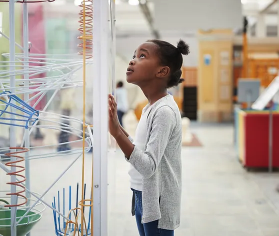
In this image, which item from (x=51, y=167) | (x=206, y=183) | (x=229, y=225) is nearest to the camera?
(x=229, y=225)

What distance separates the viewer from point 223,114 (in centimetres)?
1514

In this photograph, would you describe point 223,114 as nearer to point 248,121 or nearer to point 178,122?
point 248,121

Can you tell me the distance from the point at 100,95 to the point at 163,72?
290 millimetres

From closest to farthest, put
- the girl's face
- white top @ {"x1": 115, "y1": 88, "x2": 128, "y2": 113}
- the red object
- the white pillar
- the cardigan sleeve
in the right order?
the cardigan sleeve < the girl's face < the red object < white top @ {"x1": 115, "y1": 88, "x2": 128, "y2": 113} < the white pillar

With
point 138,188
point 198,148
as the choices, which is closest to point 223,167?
point 198,148

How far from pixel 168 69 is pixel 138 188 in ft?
1.48

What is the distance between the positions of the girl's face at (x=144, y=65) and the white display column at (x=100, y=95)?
0.15 metres

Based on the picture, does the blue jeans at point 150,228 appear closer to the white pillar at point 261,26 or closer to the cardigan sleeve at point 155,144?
the cardigan sleeve at point 155,144

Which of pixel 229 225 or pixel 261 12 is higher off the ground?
pixel 261 12

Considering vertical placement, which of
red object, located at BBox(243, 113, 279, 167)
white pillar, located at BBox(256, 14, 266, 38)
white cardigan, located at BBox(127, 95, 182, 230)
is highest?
white pillar, located at BBox(256, 14, 266, 38)

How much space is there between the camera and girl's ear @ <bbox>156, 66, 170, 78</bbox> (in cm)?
160

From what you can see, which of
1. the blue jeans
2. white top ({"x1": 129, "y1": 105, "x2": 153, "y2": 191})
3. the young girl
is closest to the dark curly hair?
the young girl

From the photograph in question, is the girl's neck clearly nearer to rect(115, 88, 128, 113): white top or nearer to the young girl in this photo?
the young girl

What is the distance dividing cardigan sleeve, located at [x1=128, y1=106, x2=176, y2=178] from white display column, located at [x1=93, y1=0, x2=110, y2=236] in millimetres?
107
